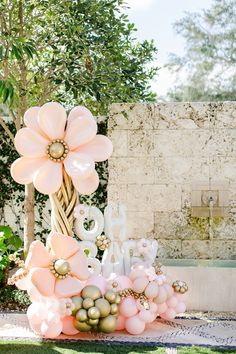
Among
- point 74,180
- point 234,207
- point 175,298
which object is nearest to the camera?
point 74,180

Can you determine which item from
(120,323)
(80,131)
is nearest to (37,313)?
(120,323)

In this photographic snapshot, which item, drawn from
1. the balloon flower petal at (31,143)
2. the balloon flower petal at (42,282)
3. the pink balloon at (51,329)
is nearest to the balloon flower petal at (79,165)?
the balloon flower petal at (31,143)

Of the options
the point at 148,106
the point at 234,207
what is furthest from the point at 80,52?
the point at 234,207

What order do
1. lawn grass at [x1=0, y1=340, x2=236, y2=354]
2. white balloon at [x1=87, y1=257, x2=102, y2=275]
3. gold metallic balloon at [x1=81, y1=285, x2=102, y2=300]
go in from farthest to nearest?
white balloon at [x1=87, y1=257, x2=102, y2=275] < gold metallic balloon at [x1=81, y1=285, x2=102, y2=300] < lawn grass at [x1=0, y1=340, x2=236, y2=354]

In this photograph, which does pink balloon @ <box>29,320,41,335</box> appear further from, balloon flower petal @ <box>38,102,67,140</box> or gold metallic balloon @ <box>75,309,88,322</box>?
balloon flower petal @ <box>38,102,67,140</box>

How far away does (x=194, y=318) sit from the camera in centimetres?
511

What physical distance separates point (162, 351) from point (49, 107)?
73.8 inches

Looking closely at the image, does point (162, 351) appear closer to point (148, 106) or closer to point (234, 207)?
point (234, 207)

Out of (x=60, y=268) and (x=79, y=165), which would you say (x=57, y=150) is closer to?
(x=79, y=165)

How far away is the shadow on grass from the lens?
13.1 feet

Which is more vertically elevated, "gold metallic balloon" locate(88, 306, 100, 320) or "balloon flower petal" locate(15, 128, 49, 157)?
"balloon flower petal" locate(15, 128, 49, 157)

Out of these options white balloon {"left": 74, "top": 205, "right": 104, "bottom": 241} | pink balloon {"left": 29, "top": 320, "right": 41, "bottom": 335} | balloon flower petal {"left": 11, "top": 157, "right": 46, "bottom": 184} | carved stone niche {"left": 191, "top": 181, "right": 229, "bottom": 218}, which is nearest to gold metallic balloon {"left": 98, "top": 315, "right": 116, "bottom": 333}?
pink balloon {"left": 29, "top": 320, "right": 41, "bottom": 335}

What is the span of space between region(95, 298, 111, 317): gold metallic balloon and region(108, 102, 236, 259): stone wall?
228cm

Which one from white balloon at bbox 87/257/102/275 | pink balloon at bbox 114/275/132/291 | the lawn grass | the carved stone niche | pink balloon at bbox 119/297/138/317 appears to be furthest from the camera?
the carved stone niche
